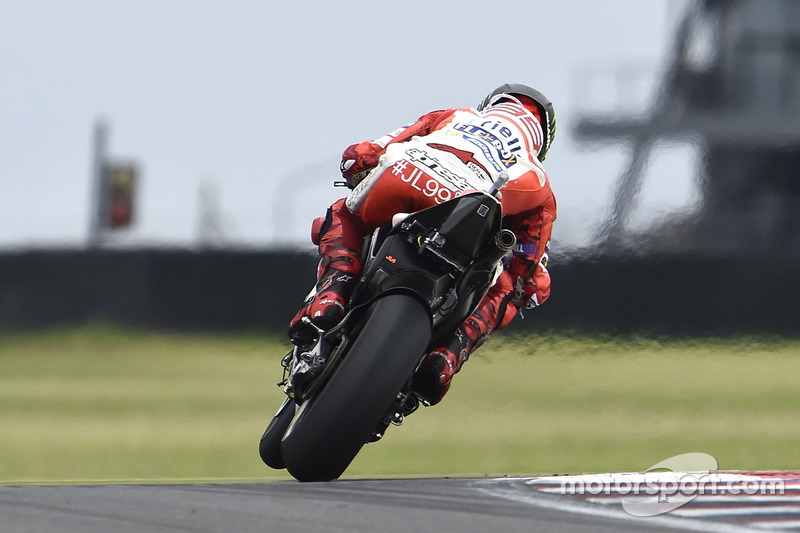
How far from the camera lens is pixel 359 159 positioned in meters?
3.50

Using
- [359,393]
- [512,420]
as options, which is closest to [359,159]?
[359,393]

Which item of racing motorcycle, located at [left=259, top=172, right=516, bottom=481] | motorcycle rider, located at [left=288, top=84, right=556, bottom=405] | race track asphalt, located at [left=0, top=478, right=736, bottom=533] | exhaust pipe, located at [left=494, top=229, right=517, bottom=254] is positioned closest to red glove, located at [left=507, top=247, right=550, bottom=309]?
motorcycle rider, located at [left=288, top=84, right=556, bottom=405]

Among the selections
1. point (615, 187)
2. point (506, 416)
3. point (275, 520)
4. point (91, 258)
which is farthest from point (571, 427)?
point (91, 258)

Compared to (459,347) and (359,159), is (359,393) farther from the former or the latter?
(359,159)

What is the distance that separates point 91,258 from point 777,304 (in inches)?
245

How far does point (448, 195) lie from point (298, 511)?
1198 millimetres

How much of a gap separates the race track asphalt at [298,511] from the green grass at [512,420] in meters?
2.04

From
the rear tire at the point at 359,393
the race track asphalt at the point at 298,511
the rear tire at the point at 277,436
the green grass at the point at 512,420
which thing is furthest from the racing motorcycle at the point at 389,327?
the green grass at the point at 512,420

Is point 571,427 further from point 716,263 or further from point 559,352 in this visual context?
point 716,263

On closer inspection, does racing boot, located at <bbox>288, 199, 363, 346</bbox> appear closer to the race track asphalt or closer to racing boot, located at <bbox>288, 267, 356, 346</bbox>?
racing boot, located at <bbox>288, 267, 356, 346</bbox>

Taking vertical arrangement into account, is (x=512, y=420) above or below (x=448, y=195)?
below

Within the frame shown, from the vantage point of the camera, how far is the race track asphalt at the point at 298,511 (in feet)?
7.00

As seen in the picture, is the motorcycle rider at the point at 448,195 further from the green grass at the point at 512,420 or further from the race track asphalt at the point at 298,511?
the green grass at the point at 512,420

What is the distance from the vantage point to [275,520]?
2.17 m
